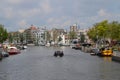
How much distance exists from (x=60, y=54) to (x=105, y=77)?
6371cm

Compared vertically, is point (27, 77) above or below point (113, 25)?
below

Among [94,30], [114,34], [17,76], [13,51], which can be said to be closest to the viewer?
[17,76]

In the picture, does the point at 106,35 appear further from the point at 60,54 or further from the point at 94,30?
the point at 60,54

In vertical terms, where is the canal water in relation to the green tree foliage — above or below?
below

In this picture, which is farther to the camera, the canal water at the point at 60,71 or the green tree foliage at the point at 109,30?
the green tree foliage at the point at 109,30

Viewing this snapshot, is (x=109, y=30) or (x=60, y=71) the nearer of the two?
(x=60, y=71)

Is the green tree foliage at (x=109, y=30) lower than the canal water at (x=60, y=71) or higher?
higher

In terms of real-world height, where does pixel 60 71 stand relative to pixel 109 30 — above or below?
below

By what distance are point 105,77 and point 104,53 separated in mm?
61769

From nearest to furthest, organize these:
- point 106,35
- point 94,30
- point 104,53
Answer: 1. point 104,53
2. point 106,35
3. point 94,30

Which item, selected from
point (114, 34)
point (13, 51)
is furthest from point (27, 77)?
point (114, 34)

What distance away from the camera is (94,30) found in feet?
642

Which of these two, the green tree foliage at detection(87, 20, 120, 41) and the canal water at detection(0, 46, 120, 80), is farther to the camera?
the green tree foliage at detection(87, 20, 120, 41)

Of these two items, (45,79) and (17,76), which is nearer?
(45,79)
